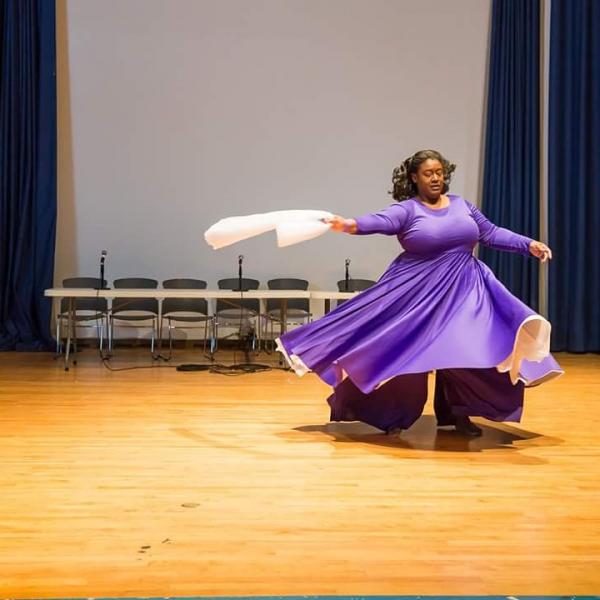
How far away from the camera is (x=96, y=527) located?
310 centimetres

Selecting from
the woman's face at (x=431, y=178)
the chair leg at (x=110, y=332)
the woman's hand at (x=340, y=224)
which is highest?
the woman's face at (x=431, y=178)

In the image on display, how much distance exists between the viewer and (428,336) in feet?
15.0

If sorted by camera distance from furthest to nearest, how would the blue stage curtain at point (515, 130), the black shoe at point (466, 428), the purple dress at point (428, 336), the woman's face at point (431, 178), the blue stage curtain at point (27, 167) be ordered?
the blue stage curtain at point (515, 130), the blue stage curtain at point (27, 167), the black shoe at point (466, 428), the woman's face at point (431, 178), the purple dress at point (428, 336)

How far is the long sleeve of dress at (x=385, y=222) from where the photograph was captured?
4629 mm

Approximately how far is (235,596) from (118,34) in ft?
27.9

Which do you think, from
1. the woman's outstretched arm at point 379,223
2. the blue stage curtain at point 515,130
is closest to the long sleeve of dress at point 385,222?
the woman's outstretched arm at point 379,223

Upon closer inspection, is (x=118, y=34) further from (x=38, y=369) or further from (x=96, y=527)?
(x=96, y=527)

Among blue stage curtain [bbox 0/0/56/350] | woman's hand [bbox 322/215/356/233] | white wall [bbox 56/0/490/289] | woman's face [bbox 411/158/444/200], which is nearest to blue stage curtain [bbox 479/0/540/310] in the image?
white wall [bbox 56/0/490/289]

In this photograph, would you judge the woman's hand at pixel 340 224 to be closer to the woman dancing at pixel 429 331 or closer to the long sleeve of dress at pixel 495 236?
the woman dancing at pixel 429 331

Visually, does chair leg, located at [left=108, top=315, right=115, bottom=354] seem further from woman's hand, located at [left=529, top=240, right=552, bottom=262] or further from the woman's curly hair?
woman's hand, located at [left=529, top=240, right=552, bottom=262]

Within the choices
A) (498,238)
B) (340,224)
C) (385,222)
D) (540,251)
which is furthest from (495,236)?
(340,224)

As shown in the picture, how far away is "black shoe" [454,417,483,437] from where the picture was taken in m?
4.91

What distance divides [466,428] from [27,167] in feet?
21.4

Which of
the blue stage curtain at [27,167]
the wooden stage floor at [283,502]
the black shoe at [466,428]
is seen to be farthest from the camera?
the blue stage curtain at [27,167]
